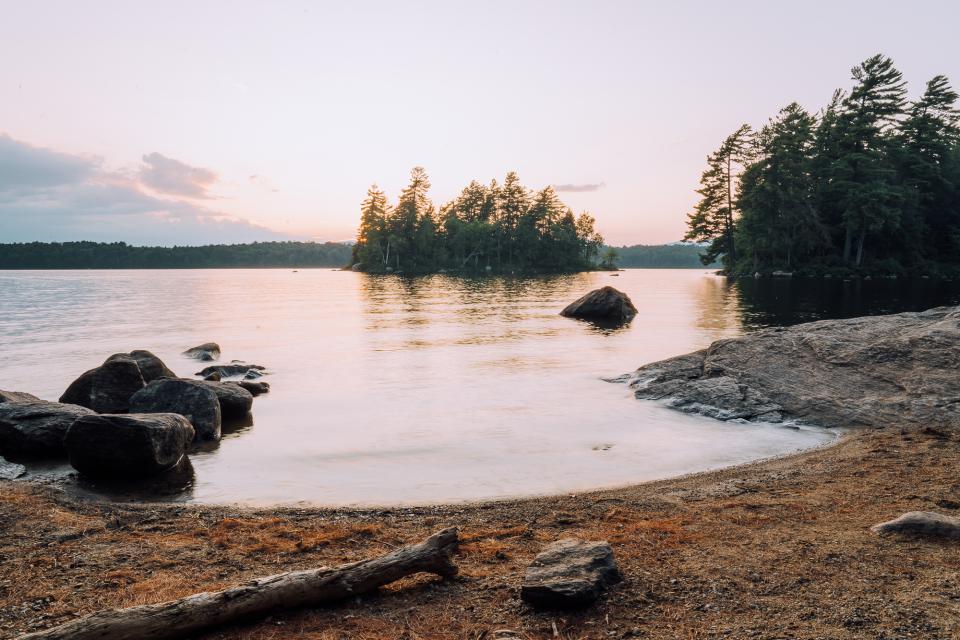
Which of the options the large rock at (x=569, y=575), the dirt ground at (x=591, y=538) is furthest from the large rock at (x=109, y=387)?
the large rock at (x=569, y=575)

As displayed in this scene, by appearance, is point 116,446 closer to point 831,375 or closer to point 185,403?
point 185,403

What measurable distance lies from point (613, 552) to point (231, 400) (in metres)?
11.3

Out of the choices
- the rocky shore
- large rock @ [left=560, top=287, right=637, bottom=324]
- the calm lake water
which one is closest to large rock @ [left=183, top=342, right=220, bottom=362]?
the calm lake water

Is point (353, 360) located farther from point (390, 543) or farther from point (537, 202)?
point (537, 202)

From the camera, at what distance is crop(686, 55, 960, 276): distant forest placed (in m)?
75.1

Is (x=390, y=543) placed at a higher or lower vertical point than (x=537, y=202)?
lower

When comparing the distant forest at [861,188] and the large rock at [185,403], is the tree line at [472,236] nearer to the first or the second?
the distant forest at [861,188]

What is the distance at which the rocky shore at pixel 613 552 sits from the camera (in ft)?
16.2

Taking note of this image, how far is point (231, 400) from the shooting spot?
1456 cm

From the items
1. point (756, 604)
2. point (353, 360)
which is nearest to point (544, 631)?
point (756, 604)

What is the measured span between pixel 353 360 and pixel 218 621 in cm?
1958

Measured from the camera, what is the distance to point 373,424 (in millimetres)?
14336

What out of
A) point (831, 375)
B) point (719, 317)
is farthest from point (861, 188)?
point (831, 375)

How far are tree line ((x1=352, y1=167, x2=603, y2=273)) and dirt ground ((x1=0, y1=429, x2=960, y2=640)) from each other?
134 m
